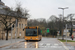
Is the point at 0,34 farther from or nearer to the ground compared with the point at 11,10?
nearer to the ground

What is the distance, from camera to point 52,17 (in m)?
88.9

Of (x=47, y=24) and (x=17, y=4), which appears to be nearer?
(x=17, y=4)

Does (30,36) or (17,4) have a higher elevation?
(17,4)

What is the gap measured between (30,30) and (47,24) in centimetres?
6383

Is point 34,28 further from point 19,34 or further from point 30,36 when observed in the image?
point 19,34

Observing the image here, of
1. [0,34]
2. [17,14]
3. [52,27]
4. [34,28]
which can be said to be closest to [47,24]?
[52,27]

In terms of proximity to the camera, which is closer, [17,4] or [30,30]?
[30,30]

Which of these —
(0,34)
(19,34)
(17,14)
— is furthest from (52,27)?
(17,14)

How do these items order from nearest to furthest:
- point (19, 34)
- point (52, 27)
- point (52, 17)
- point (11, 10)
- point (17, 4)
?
point (11, 10) → point (17, 4) → point (19, 34) → point (52, 17) → point (52, 27)

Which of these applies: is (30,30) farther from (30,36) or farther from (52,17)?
(52,17)

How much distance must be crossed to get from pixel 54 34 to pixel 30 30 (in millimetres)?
60695

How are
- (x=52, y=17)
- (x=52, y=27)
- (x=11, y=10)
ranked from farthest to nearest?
(x=52, y=27)
(x=52, y=17)
(x=11, y=10)

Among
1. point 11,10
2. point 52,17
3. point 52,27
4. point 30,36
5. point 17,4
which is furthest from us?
point 52,27

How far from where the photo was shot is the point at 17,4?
38.5 meters
